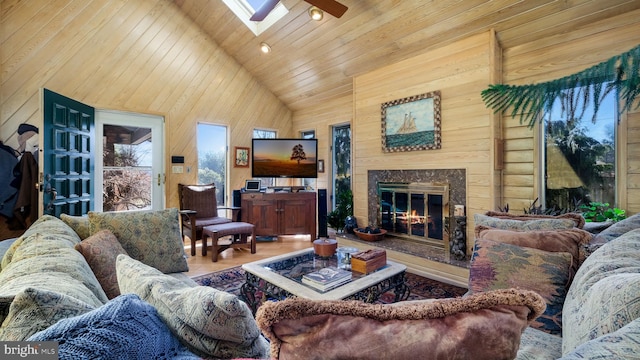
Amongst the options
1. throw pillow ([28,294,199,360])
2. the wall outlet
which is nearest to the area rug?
throw pillow ([28,294,199,360])

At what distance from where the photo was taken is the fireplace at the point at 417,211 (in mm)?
3197

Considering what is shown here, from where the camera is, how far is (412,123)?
343 centimetres

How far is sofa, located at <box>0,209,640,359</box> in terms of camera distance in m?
0.49

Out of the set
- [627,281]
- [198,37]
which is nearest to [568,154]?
[627,281]

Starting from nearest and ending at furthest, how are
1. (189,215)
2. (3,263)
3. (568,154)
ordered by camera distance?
(3,263) → (568,154) → (189,215)

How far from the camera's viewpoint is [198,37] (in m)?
4.41

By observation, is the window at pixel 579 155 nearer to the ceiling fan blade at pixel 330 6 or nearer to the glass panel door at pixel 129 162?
the ceiling fan blade at pixel 330 6

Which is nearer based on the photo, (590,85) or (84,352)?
(84,352)

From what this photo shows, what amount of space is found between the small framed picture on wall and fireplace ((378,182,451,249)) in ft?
8.32

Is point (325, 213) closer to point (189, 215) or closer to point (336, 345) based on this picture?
point (189, 215)

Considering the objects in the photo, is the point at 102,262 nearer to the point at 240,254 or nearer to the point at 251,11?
the point at 240,254

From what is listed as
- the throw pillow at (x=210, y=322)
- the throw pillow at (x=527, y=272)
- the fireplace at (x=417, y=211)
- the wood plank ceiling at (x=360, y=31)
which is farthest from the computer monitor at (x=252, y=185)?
the throw pillow at (x=210, y=322)

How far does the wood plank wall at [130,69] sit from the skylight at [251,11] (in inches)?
35.9

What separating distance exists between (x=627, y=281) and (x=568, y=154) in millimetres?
2482
